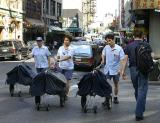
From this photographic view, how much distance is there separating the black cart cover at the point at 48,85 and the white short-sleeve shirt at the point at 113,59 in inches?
59.7

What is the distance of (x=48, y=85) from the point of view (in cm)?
1211

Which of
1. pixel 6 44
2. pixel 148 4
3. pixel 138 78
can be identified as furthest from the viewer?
pixel 6 44

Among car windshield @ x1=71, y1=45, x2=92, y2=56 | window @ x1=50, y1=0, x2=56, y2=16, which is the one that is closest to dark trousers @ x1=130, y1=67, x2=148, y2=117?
car windshield @ x1=71, y1=45, x2=92, y2=56

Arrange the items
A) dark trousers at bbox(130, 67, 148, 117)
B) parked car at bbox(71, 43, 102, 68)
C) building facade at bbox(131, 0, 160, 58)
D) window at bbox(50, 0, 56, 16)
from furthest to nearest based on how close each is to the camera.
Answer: window at bbox(50, 0, 56, 16) → building facade at bbox(131, 0, 160, 58) → parked car at bbox(71, 43, 102, 68) → dark trousers at bbox(130, 67, 148, 117)

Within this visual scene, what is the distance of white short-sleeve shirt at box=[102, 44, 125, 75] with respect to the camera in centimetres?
1310

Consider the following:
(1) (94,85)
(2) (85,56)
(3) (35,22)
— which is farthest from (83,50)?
(3) (35,22)

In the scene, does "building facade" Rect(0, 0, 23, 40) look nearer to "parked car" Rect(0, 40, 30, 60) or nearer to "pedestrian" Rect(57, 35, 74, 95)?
"parked car" Rect(0, 40, 30, 60)

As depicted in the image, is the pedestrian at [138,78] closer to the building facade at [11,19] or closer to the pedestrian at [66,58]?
the pedestrian at [66,58]

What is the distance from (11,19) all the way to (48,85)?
165 ft

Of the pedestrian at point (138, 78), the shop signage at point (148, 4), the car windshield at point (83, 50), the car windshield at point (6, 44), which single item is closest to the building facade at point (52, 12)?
the car windshield at point (6, 44)

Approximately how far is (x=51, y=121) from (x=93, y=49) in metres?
19.1

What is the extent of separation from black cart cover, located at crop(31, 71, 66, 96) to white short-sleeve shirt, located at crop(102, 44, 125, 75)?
1517 mm

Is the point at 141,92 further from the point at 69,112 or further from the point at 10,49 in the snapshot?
the point at 10,49

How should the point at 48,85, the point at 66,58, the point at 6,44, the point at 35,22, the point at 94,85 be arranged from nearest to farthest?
the point at 94,85, the point at 48,85, the point at 66,58, the point at 6,44, the point at 35,22
